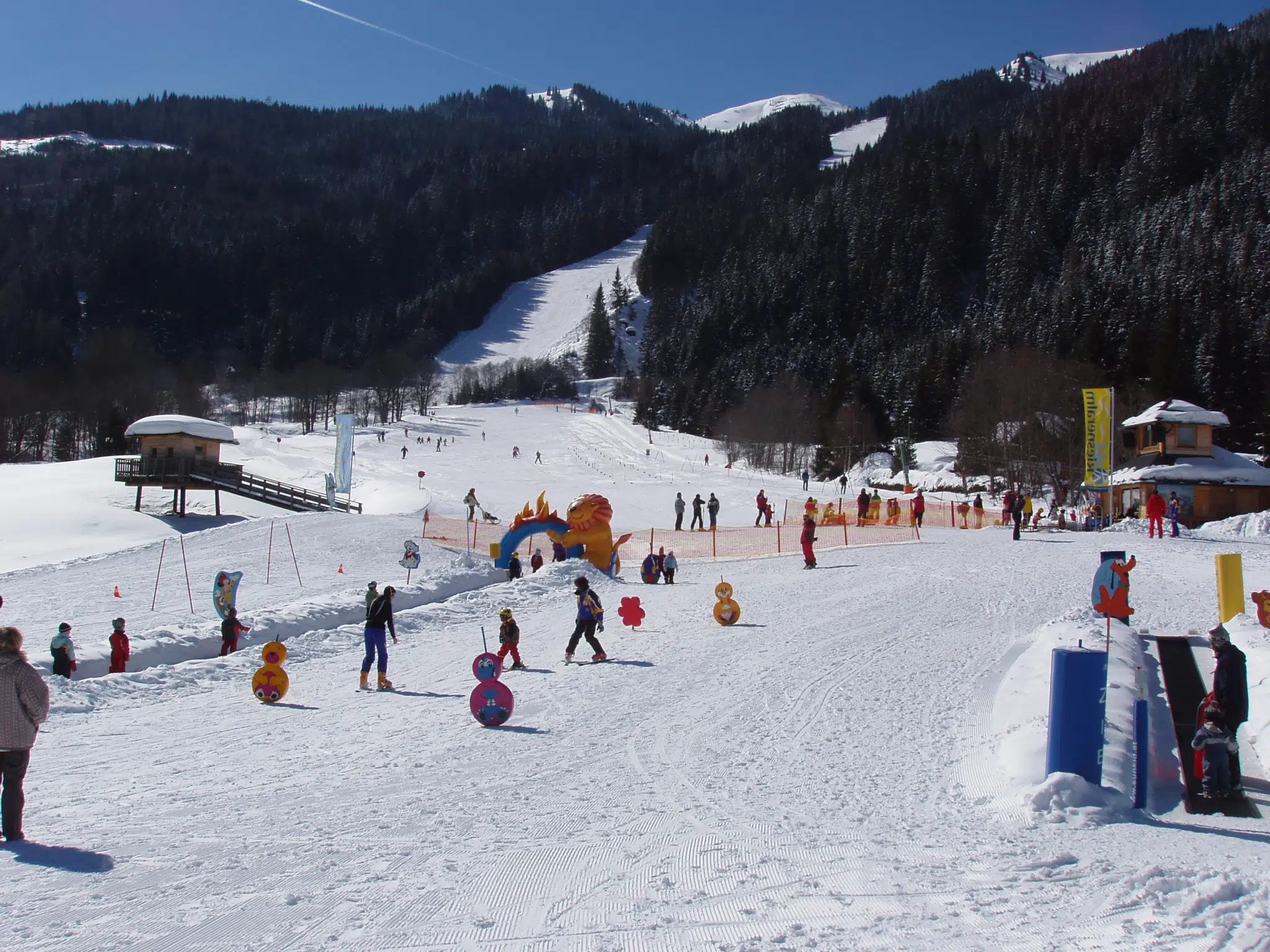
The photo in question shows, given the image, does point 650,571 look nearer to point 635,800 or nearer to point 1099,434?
point 635,800

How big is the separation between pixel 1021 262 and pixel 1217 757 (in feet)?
357

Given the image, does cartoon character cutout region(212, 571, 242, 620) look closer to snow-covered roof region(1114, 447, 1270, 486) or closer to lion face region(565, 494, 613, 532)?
lion face region(565, 494, 613, 532)

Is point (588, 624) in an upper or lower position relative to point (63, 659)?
upper

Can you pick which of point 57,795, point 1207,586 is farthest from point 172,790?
point 1207,586

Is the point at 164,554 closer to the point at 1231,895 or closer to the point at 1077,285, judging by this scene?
the point at 1231,895

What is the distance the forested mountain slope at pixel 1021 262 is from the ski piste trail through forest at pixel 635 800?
51263mm

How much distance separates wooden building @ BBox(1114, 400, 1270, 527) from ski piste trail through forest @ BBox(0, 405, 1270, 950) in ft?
71.9

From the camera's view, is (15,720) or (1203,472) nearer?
(15,720)

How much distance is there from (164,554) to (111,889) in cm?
2699

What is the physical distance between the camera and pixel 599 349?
159875 millimetres

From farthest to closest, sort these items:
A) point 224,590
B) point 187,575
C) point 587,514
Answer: point 587,514 < point 187,575 < point 224,590

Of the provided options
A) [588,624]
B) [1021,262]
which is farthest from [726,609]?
[1021,262]

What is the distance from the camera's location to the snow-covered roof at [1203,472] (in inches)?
1494

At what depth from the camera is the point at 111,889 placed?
5.09 metres
